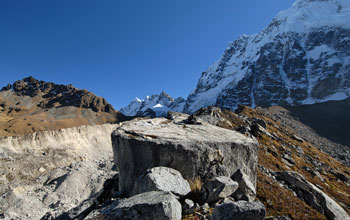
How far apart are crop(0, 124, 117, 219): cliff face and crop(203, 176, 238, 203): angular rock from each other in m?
11.5

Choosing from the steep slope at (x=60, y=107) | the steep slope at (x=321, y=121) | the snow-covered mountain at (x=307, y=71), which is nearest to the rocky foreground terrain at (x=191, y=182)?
the steep slope at (x=321, y=121)

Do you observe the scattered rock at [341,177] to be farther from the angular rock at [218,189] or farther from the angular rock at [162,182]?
the angular rock at [162,182]

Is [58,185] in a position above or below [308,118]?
below

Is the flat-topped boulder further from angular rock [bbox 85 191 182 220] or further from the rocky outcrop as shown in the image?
the rocky outcrop

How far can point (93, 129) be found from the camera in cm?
5103

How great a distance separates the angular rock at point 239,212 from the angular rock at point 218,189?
0.99 metres

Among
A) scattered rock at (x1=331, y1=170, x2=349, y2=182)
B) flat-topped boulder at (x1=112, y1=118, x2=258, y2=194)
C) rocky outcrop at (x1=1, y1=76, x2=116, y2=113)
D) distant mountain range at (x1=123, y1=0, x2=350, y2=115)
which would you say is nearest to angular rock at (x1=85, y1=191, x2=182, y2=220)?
flat-topped boulder at (x1=112, y1=118, x2=258, y2=194)

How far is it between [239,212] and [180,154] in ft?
6.88

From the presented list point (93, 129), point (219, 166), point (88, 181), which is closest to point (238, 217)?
point (219, 166)

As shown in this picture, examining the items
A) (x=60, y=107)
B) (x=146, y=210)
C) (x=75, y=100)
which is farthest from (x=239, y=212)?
(x=75, y=100)

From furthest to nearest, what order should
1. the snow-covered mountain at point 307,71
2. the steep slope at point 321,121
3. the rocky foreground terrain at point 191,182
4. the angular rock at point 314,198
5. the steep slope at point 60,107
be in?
the steep slope at point 60,107 → the snow-covered mountain at point 307,71 → the steep slope at point 321,121 → the angular rock at point 314,198 → the rocky foreground terrain at point 191,182

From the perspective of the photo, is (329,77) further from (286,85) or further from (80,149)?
(80,149)

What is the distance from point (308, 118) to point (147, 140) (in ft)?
329

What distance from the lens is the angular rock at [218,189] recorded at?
4527mm
